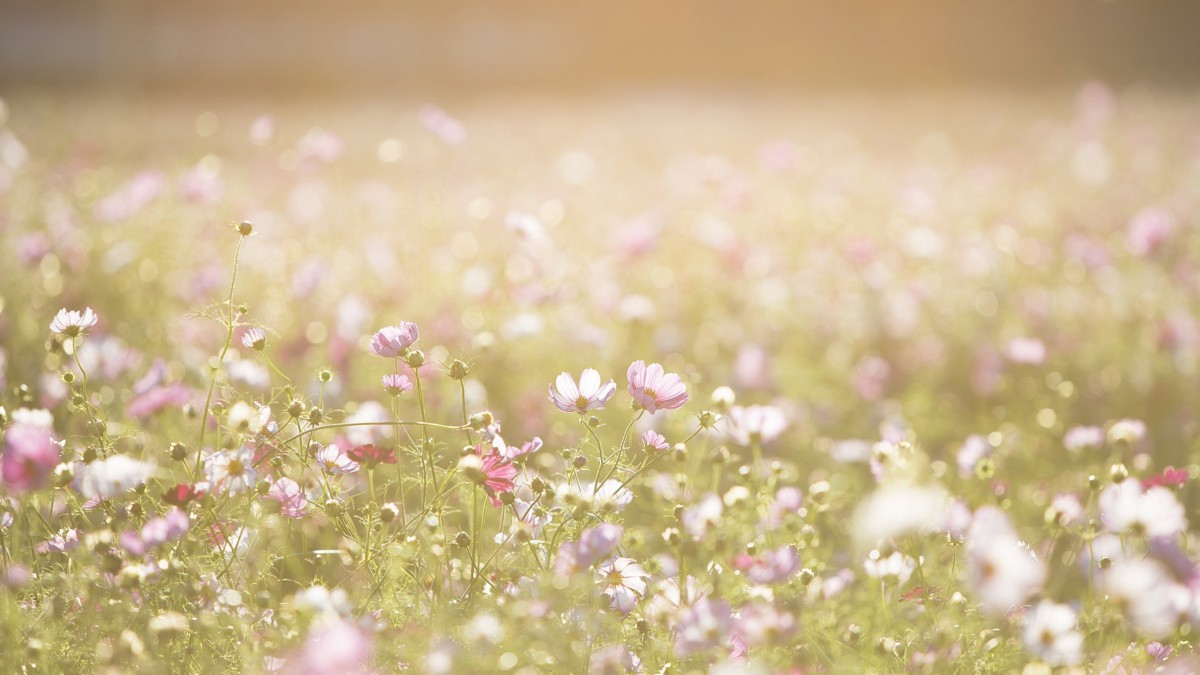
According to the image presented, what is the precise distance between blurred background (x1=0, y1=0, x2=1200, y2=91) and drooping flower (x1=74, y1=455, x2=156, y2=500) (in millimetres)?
11134

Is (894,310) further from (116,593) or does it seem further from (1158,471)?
(116,593)

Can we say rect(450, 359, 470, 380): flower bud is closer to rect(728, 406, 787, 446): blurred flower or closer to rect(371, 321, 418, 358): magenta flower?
rect(371, 321, 418, 358): magenta flower

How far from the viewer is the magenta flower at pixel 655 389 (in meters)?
1.01

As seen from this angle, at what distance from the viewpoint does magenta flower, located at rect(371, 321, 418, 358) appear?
100 cm

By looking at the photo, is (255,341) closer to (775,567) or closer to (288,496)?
(288,496)

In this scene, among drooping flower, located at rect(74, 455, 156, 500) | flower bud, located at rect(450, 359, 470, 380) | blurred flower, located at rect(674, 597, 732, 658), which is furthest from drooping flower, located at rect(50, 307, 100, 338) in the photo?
blurred flower, located at rect(674, 597, 732, 658)

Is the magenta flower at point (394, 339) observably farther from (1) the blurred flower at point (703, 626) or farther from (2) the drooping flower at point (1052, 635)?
(2) the drooping flower at point (1052, 635)

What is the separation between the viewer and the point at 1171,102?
6.44 metres

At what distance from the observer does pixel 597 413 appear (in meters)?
1.89

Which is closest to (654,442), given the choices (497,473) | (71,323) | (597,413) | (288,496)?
(497,473)

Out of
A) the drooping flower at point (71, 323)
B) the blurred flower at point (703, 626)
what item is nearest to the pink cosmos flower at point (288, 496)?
the drooping flower at point (71, 323)

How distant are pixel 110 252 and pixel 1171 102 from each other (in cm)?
638

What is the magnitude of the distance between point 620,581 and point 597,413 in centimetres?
90

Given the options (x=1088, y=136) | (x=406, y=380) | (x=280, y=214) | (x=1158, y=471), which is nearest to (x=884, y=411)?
(x=1158, y=471)
